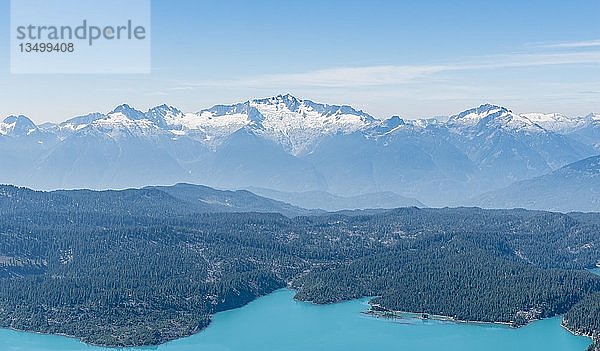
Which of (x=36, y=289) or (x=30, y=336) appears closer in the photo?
(x=30, y=336)

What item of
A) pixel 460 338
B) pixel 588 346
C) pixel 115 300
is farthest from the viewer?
pixel 115 300

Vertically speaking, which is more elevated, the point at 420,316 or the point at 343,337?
the point at 343,337

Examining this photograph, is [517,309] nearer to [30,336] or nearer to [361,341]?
[361,341]

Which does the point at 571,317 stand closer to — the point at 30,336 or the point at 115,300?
the point at 115,300

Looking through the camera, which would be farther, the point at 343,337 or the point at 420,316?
the point at 420,316

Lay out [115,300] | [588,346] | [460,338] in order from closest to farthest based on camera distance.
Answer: [588,346] → [460,338] → [115,300]

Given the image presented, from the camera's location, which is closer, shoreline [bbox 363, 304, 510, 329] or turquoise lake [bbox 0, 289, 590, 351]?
turquoise lake [bbox 0, 289, 590, 351]

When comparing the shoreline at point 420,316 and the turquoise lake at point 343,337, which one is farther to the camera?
the shoreline at point 420,316

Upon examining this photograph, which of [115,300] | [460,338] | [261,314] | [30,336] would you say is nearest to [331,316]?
[261,314]
